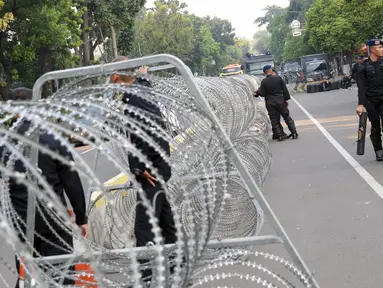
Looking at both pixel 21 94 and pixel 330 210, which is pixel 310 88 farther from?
pixel 21 94

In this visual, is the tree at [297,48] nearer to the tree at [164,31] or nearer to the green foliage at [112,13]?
the tree at [164,31]

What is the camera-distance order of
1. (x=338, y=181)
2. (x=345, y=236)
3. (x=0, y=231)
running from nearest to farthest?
1. (x=0, y=231)
2. (x=345, y=236)
3. (x=338, y=181)

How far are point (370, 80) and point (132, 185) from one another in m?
6.42

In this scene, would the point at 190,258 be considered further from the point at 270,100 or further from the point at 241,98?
the point at 270,100

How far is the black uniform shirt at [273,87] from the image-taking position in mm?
15914

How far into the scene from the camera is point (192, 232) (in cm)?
317

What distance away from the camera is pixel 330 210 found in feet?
26.7

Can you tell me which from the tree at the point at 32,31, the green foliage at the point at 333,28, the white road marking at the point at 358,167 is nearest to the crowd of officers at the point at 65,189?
the white road marking at the point at 358,167

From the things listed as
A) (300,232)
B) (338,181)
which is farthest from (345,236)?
(338,181)

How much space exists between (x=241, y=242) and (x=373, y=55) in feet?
23.4

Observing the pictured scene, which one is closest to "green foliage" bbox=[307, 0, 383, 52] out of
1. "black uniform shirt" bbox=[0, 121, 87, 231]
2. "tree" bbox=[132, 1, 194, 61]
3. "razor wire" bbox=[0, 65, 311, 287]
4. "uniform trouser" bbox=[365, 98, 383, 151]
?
"tree" bbox=[132, 1, 194, 61]

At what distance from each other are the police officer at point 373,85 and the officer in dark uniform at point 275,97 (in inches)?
203

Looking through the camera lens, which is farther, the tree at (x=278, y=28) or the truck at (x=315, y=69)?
the tree at (x=278, y=28)

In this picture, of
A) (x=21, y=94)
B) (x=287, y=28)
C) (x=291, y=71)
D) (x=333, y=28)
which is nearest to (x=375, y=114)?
(x=21, y=94)
